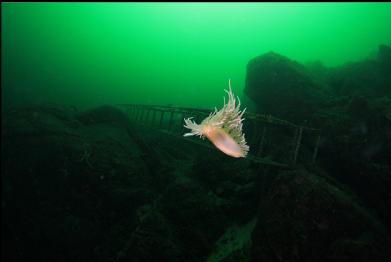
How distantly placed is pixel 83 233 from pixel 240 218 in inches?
179

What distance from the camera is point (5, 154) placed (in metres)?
8.16

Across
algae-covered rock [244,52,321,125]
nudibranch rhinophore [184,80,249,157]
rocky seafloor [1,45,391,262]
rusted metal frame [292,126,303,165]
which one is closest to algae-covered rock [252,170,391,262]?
rocky seafloor [1,45,391,262]

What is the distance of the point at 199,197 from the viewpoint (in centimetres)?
693

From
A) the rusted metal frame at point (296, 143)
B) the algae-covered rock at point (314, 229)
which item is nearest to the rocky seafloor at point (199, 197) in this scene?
the algae-covered rock at point (314, 229)

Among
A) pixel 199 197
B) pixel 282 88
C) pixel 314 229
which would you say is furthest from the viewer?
pixel 282 88

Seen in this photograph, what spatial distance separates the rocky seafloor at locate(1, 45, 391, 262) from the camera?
4.86 meters

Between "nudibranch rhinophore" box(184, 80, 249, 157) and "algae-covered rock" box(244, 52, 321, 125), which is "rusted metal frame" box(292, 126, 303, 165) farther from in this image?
"nudibranch rhinophore" box(184, 80, 249, 157)

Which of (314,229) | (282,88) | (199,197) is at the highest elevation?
(282,88)

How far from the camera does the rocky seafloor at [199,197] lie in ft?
15.9

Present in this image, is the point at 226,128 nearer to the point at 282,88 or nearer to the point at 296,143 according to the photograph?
the point at 296,143

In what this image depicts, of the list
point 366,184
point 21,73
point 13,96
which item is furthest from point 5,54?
point 366,184

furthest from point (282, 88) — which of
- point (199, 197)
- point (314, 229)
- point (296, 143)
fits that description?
point (314, 229)

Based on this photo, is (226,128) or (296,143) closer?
(226,128)

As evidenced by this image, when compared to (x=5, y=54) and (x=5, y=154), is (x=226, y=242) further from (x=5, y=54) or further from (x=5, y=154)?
(x=5, y=54)
